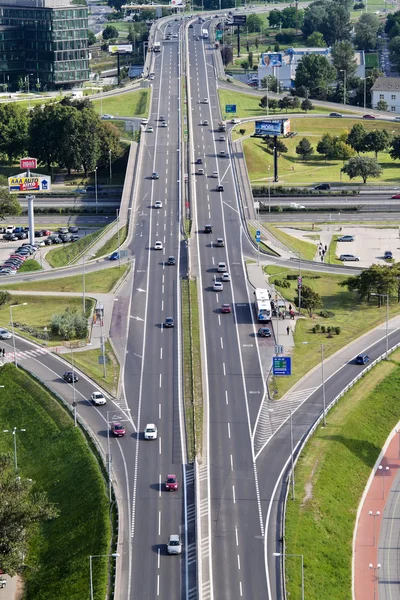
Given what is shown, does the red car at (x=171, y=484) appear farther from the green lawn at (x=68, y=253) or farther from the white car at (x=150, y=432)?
the green lawn at (x=68, y=253)

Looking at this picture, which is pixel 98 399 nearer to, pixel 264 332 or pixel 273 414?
pixel 273 414

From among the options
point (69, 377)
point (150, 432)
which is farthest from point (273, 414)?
point (69, 377)

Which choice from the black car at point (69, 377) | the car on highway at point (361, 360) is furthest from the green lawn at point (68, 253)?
the car on highway at point (361, 360)

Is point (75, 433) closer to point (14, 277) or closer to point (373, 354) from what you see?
point (373, 354)

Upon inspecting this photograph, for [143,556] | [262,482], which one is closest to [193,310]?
[262,482]

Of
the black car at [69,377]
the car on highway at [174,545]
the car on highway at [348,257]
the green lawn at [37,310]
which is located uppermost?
the car on highway at [348,257]

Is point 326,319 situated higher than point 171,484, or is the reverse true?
point 326,319
